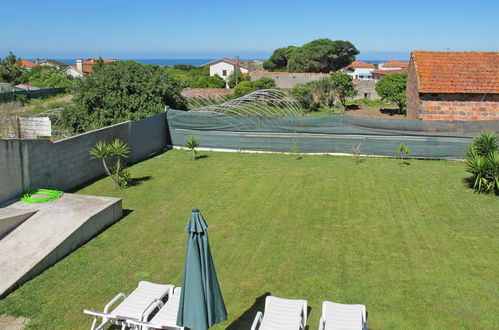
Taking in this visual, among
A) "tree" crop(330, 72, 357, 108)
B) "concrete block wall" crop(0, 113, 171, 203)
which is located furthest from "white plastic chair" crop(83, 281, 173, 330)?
"tree" crop(330, 72, 357, 108)

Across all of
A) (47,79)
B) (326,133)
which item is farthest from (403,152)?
(47,79)

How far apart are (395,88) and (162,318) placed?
32563mm

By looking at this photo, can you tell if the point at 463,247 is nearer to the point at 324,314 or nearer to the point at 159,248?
the point at 324,314

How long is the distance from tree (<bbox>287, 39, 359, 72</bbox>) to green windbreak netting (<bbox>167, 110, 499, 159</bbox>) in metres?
55.2

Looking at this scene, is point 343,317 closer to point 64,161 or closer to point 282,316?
point 282,316

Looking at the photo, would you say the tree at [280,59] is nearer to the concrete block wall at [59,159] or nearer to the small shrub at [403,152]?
the small shrub at [403,152]

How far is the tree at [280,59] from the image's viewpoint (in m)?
84.4

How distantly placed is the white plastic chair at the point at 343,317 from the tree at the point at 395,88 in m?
30.1

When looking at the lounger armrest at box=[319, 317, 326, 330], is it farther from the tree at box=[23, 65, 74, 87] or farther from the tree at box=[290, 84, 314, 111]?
the tree at box=[23, 65, 74, 87]

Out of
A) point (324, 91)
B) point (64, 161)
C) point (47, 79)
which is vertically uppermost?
point (47, 79)

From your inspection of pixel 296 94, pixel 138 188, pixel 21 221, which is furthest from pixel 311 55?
pixel 21 221

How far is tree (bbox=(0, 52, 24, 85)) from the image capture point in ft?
163

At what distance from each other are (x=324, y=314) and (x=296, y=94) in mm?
32404

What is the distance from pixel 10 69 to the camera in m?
50.1
